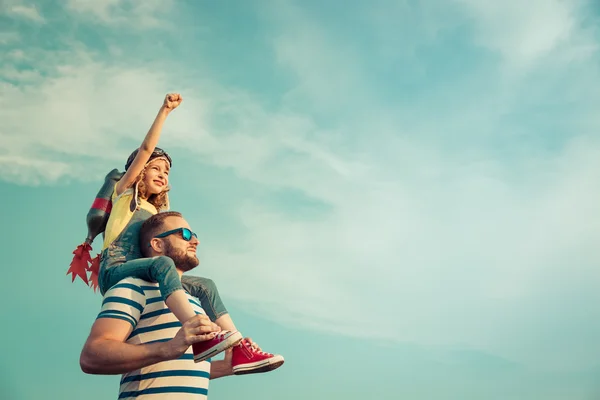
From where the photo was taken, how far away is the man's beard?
220 inches

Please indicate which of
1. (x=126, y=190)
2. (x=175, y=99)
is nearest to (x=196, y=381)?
(x=126, y=190)

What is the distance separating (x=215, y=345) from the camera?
15.0ft

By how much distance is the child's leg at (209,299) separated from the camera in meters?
6.06

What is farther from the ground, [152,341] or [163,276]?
[163,276]

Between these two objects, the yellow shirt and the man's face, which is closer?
the man's face

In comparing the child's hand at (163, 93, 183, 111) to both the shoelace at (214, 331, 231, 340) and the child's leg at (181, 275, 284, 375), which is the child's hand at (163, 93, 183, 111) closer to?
the child's leg at (181, 275, 284, 375)

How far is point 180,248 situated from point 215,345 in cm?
130

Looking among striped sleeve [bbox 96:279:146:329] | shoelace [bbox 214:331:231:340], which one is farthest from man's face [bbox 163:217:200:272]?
shoelace [bbox 214:331:231:340]

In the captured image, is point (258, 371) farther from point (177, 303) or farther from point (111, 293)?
point (111, 293)

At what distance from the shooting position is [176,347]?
437 cm

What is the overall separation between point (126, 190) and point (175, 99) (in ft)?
3.64

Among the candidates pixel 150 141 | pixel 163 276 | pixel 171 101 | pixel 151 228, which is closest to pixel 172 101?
pixel 171 101

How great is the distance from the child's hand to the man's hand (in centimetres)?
276

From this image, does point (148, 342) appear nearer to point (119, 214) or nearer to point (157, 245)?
point (157, 245)
